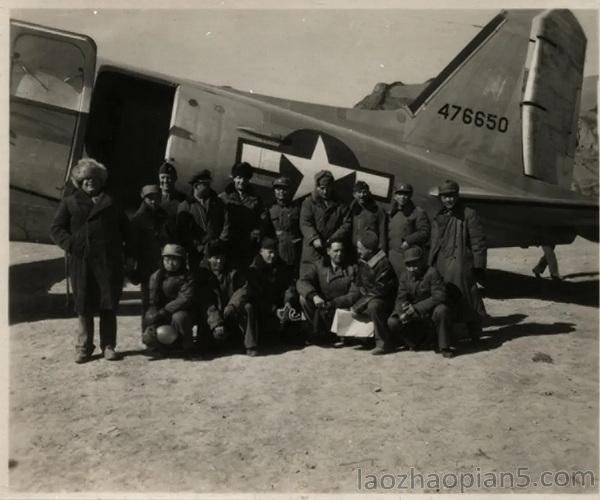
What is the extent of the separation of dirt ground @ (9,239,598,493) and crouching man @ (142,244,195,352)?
336 mm

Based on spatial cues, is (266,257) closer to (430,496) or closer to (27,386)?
(27,386)

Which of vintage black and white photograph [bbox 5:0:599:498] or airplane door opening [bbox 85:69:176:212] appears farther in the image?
airplane door opening [bbox 85:69:176:212]

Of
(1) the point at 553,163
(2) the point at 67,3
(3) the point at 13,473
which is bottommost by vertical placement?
(3) the point at 13,473

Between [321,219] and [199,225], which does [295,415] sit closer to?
[199,225]

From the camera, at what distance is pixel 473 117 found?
8.71m

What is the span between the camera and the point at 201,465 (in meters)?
3.85

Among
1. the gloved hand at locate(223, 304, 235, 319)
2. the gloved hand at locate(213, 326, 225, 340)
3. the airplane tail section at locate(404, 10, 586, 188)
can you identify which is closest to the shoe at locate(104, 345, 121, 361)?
the gloved hand at locate(213, 326, 225, 340)

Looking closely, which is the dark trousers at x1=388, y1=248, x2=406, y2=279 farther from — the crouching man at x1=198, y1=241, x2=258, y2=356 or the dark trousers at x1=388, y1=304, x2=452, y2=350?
the crouching man at x1=198, y1=241, x2=258, y2=356

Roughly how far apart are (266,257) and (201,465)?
273 centimetres

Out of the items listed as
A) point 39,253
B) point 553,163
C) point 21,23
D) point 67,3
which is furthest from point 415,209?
point 39,253

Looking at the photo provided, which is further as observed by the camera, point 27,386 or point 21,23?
point 21,23

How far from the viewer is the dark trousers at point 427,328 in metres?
5.82

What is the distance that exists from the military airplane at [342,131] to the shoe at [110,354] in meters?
2.22

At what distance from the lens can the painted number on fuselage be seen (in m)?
Result: 8.69
